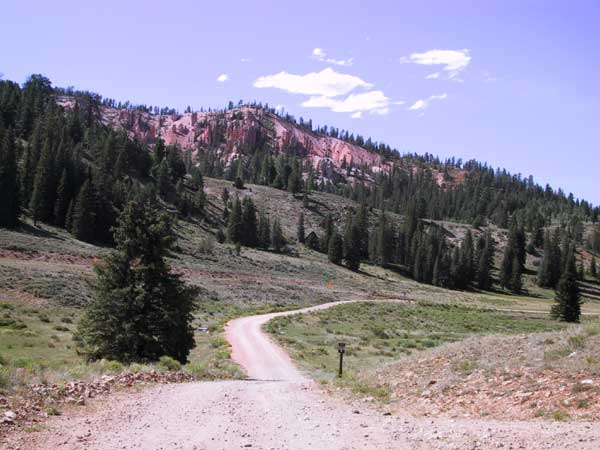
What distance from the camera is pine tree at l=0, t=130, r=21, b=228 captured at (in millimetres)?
70062

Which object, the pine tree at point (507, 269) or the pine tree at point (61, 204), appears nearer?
the pine tree at point (61, 204)

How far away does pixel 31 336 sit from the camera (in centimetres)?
2786

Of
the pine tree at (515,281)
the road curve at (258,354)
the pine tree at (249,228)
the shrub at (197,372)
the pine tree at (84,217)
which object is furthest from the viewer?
the pine tree at (515,281)

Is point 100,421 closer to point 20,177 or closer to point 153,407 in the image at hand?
point 153,407

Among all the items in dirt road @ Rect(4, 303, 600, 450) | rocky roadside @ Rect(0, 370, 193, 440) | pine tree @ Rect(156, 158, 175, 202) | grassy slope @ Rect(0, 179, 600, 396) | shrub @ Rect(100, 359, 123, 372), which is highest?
pine tree @ Rect(156, 158, 175, 202)

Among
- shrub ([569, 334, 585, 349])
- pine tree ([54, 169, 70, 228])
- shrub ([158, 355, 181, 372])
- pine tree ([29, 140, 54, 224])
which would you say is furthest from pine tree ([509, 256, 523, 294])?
shrub ([158, 355, 181, 372])

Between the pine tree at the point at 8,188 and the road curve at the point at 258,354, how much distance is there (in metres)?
49.4

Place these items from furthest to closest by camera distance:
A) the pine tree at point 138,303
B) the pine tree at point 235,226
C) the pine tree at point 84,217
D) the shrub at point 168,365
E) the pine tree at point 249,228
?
the pine tree at point 249,228 < the pine tree at point 235,226 < the pine tree at point 84,217 < the pine tree at point 138,303 < the shrub at point 168,365

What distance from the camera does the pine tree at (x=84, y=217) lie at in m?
79.3

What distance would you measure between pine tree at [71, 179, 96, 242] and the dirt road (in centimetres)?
7477

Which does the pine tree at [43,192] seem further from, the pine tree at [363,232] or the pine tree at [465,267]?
the pine tree at [465,267]

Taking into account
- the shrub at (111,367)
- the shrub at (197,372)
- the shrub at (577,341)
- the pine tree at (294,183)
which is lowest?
the shrub at (197,372)

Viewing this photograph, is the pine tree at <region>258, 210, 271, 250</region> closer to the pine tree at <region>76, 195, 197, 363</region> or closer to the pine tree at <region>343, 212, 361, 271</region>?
the pine tree at <region>343, 212, 361, 271</region>

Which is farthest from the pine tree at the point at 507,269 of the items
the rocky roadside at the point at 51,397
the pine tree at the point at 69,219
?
the rocky roadside at the point at 51,397
